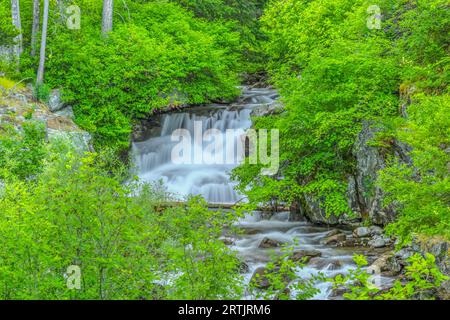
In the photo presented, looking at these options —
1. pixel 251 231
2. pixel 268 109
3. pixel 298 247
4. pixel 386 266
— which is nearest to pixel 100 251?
pixel 386 266

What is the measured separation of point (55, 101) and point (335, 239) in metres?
11.4

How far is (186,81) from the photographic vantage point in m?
22.5

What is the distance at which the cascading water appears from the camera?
482 inches

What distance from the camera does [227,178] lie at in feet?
59.6

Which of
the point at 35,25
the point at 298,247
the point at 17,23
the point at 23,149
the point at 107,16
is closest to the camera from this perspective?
the point at 298,247

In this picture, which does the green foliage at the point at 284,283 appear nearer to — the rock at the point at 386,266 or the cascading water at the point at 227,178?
the cascading water at the point at 227,178

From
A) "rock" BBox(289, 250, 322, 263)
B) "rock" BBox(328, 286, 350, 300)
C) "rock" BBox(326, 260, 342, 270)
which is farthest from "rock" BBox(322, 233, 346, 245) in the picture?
"rock" BBox(328, 286, 350, 300)

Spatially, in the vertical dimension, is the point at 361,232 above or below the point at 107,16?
below

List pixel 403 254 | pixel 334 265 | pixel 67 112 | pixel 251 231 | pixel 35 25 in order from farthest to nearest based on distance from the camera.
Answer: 1. pixel 35 25
2. pixel 67 112
3. pixel 251 231
4. pixel 334 265
5. pixel 403 254

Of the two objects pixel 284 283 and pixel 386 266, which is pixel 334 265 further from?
pixel 284 283

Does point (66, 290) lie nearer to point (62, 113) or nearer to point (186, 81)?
point (62, 113)

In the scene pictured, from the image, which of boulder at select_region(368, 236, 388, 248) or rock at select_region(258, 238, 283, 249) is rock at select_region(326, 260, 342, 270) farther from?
rock at select_region(258, 238, 283, 249)
